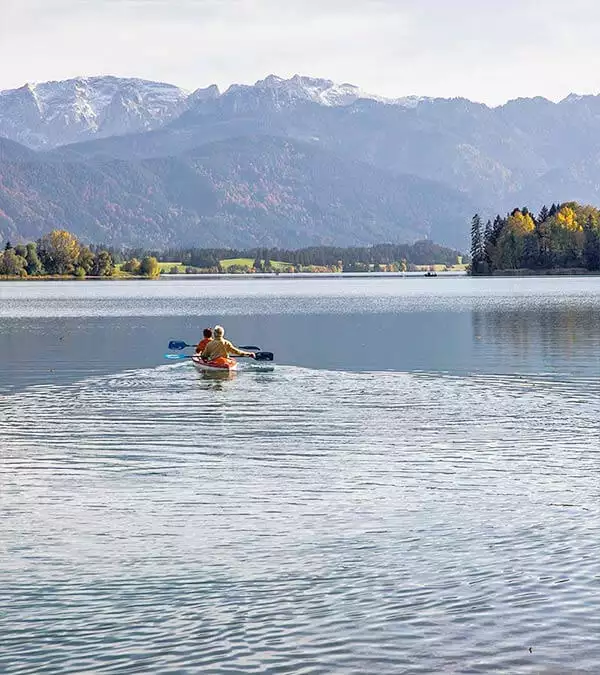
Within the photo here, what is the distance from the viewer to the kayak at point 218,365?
2692 inches

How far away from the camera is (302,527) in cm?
2731

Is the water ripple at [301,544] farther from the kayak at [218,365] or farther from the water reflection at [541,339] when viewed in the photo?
the water reflection at [541,339]

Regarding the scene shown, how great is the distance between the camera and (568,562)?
950 inches

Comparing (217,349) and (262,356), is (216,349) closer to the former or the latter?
(217,349)

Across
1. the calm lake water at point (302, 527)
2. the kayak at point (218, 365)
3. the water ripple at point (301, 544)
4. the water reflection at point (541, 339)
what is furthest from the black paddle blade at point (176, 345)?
the water ripple at point (301, 544)

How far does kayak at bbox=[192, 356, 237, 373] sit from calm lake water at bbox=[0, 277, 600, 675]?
244 inches

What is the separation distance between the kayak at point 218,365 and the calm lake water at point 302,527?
244 inches

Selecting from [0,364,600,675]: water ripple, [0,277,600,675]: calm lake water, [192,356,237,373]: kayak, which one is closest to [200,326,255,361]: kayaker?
[192,356,237,373]: kayak

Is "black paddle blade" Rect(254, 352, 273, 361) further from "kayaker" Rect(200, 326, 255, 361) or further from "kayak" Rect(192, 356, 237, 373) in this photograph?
"kayak" Rect(192, 356, 237, 373)

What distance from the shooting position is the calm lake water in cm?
1972

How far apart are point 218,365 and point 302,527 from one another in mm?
41718

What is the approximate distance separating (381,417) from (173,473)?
1452cm

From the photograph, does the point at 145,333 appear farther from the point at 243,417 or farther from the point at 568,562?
the point at 568,562

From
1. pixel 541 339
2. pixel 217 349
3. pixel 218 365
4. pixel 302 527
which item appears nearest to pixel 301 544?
pixel 302 527
